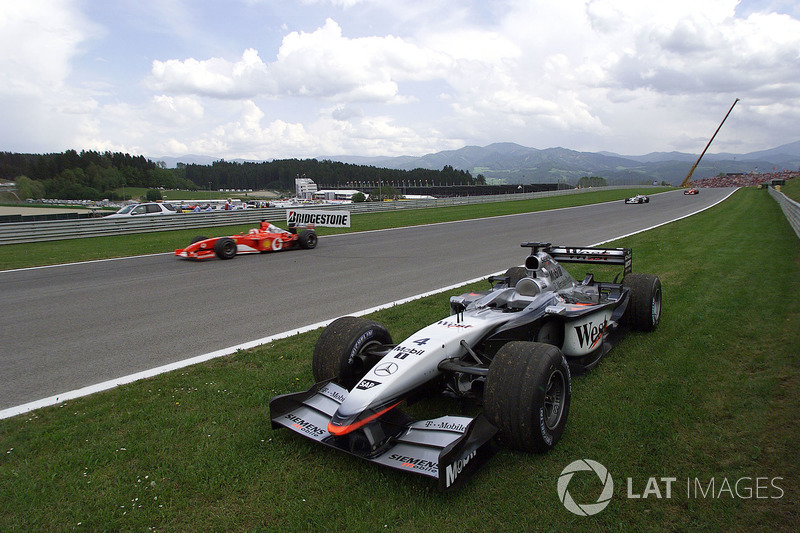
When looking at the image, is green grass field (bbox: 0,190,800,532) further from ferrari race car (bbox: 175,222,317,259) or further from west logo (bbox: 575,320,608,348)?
ferrari race car (bbox: 175,222,317,259)

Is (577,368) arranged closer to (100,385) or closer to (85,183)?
(100,385)

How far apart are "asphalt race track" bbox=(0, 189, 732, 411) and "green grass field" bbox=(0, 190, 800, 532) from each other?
104cm

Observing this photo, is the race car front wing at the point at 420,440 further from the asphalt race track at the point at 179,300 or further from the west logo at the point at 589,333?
the asphalt race track at the point at 179,300

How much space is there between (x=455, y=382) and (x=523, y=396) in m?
0.86

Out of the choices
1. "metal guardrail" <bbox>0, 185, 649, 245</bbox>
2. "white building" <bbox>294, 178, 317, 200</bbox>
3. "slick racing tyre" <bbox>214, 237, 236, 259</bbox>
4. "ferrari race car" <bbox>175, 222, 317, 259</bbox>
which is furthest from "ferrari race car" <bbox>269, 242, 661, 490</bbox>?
"white building" <bbox>294, 178, 317, 200</bbox>

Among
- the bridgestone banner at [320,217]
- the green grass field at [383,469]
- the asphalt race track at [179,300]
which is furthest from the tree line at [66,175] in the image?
the green grass field at [383,469]

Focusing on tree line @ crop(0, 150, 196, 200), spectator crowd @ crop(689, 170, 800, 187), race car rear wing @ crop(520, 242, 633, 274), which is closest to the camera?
race car rear wing @ crop(520, 242, 633, 274)

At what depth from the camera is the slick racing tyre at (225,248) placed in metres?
14.5

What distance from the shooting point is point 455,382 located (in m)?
4.36

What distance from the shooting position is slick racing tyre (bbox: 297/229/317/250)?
55.7 ft

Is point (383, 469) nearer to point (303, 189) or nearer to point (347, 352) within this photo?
point (347, 352)

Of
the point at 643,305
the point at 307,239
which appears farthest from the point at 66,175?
the point at 643,305

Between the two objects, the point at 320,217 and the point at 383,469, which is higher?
the point at 320,217

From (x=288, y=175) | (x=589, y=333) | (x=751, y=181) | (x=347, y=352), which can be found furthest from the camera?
(x=288, y=175)
